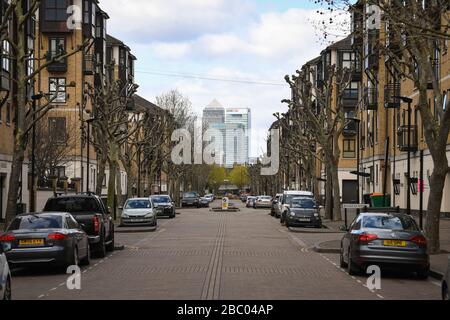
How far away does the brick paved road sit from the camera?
51.5 feet

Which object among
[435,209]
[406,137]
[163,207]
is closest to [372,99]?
[406,137]

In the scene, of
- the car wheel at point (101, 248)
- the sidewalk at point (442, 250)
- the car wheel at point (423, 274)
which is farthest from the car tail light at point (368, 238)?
the car wheel at point (101, 248)

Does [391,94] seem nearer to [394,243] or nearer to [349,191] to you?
[349,191]

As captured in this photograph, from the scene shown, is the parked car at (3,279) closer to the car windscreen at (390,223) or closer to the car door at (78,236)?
the car door at (78,236)

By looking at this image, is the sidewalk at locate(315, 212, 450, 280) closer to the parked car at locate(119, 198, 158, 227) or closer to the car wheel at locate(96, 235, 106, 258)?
the car wheel at locate(96, 235, 106, 258)

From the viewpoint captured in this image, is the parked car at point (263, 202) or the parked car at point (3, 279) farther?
the parked car at point (263, 202)

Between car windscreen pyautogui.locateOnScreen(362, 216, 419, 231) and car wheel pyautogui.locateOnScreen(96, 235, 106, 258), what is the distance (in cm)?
848

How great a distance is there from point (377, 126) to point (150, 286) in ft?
164

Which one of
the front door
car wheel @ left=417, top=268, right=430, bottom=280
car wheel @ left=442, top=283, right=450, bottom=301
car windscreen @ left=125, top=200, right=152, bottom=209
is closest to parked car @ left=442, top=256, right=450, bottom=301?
car wheel @ left=442, top=283, right=450, bottom=301

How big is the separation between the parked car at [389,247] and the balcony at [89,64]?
58.6 meters

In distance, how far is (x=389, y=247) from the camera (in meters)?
19.1

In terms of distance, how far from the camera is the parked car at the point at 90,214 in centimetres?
2456

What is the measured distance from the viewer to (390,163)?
202 feet

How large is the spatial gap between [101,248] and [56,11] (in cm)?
5294
